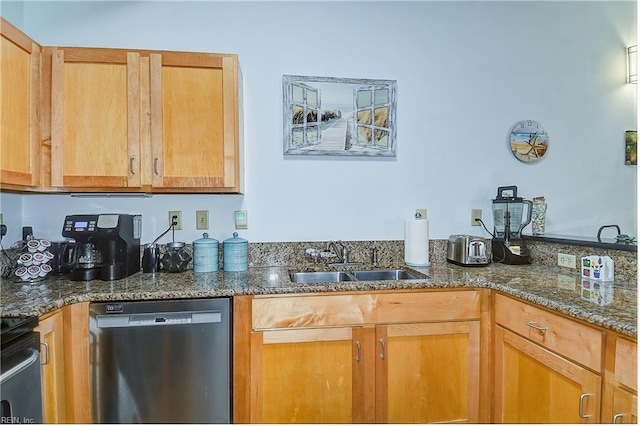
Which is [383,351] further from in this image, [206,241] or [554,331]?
[206,241]

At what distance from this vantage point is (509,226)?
2.26 meters

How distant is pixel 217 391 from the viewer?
5.16ft

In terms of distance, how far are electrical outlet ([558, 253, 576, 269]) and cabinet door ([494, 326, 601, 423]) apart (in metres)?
0.66

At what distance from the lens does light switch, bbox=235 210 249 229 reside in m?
2.16

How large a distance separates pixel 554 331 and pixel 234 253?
1553 millimetres

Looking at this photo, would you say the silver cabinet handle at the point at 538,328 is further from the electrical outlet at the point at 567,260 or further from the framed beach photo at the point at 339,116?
the framed beach photo at the point at 339,116

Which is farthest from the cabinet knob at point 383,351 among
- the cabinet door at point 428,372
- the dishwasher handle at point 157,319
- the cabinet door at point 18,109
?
the cabinet door at point 18,109

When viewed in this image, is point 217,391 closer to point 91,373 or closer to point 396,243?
point 91,373

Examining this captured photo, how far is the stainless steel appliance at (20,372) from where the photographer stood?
3.63ft

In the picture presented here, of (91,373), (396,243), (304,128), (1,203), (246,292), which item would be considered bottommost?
(91,373)

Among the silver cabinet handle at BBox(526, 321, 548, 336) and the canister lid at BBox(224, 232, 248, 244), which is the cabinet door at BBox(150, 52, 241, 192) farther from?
the silver cabinet handle at BBox(526, 321, 548, 336)

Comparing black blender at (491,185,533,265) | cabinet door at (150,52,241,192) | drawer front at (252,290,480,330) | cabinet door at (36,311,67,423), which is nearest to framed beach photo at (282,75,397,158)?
cabinet door at (150,52,241,192)

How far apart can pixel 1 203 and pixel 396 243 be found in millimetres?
2257

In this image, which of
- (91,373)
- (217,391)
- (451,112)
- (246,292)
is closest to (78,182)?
(91,373)
